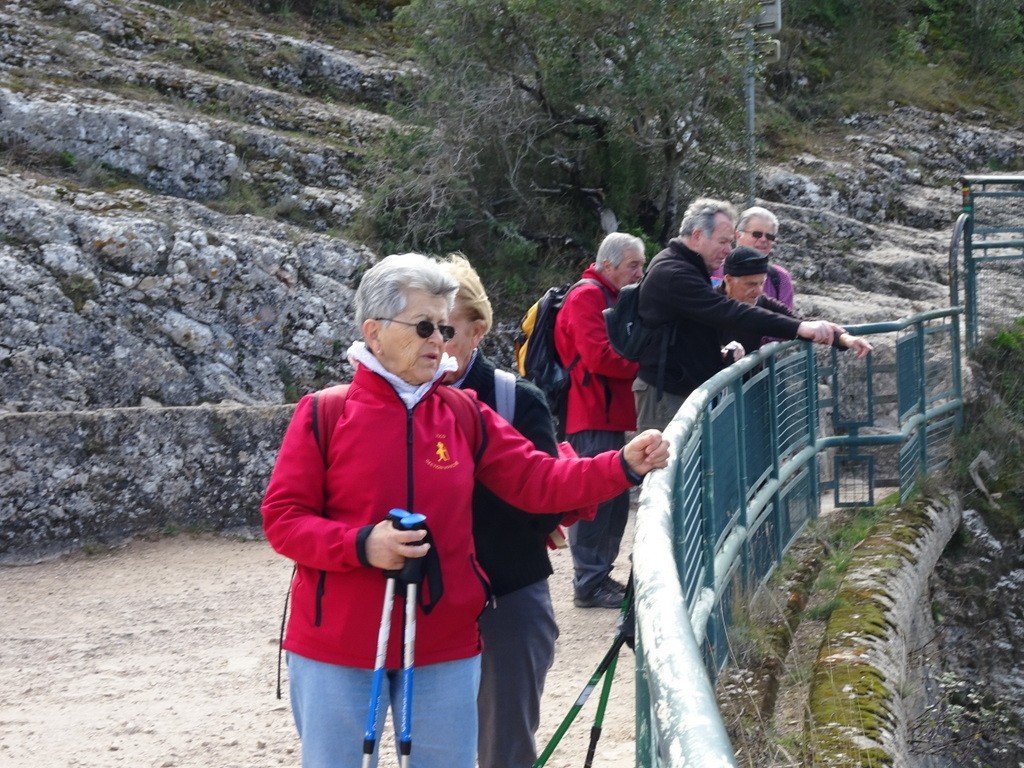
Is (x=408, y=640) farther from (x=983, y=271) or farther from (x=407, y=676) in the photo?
(x=983, y=271)

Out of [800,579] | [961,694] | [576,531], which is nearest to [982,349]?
[961,694]

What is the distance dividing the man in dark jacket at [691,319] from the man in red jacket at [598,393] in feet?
1.46

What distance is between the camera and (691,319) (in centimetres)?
543

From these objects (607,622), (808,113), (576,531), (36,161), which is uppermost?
(808,113)

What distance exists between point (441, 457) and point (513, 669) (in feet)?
2.53

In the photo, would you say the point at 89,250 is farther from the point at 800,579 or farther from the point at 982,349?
the point at 982,349

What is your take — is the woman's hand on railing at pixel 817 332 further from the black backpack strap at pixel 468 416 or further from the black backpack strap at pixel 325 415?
the black backpack strap at pixel 325 415

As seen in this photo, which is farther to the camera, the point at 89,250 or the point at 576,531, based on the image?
the point at 89,250

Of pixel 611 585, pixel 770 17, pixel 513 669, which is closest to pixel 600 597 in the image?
pixel 611 585

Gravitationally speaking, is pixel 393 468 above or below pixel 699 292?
below

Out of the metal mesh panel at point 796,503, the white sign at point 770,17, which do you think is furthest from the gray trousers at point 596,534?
the white sign at point 770,17

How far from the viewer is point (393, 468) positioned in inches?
108

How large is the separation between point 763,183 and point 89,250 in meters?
8.39

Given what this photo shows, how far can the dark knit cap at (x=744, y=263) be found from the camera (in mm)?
5543
